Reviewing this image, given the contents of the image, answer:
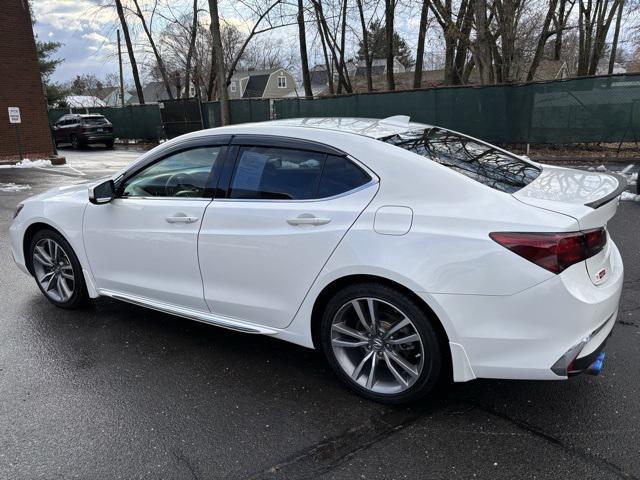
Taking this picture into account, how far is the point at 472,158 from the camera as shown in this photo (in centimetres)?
327

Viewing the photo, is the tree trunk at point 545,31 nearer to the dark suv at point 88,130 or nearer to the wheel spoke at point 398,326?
the dark suv at point 88,130

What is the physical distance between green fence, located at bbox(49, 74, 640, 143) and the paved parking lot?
11.3 m

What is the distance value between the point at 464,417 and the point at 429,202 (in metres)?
1.20

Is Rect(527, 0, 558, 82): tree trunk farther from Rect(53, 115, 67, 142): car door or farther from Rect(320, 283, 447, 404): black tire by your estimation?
Rect(53, 115, 67, 142): car door

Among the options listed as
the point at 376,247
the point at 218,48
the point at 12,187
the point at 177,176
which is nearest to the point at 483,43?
the point at 218,48

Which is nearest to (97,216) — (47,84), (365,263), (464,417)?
(365,263)

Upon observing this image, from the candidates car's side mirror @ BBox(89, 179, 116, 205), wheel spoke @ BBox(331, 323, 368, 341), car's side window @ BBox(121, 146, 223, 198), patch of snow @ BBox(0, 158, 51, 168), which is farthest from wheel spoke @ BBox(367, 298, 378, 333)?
patch of snow @ BBox(0, 158, 51, 168)

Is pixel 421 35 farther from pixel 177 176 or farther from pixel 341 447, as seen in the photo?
pixel 341 447

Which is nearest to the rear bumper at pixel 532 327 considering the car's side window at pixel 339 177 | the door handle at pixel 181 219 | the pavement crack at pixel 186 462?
the car's side window at pixel 339 177

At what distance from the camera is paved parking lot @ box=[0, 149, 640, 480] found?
2.57 meters

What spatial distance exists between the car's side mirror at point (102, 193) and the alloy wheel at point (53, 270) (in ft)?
2.43

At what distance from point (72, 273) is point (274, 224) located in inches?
87.9

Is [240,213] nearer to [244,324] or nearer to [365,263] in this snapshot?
[244,324]

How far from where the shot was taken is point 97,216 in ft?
13.4
